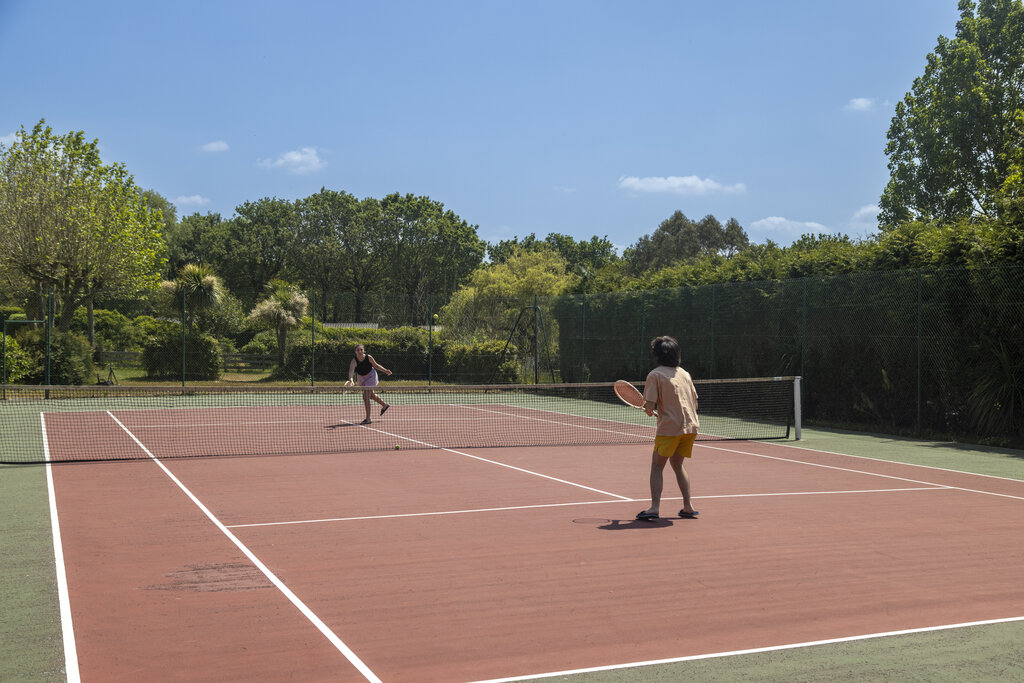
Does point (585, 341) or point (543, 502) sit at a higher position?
point (585, 341)

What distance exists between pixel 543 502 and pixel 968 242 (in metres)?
10.8

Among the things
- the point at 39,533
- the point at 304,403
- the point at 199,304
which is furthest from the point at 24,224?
the point at 39,533

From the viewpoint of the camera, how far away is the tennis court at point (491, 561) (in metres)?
4.83

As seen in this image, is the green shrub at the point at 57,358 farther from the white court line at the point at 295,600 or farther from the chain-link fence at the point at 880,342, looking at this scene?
the white court line at the point at 295,600

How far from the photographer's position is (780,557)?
688 centimetres

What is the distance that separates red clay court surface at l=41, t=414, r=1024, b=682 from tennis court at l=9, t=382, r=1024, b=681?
24mm

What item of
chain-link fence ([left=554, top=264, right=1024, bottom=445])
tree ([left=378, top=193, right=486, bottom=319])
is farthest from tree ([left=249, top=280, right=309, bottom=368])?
tree ([left=378, top=193, right=486, bottom=319])

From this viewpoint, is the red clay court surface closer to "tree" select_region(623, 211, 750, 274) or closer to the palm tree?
the palm tree

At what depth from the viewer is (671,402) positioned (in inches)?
318

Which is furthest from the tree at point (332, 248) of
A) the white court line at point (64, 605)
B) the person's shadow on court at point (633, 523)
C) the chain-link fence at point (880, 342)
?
the person's shadow on court at point (633, 523)

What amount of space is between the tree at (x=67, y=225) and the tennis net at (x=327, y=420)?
326 inches

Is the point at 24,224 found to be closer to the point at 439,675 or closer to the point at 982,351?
the point at 982,351

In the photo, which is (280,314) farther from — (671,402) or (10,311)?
(671,402)

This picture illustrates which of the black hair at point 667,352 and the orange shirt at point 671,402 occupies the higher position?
the black hair at point 667,352
